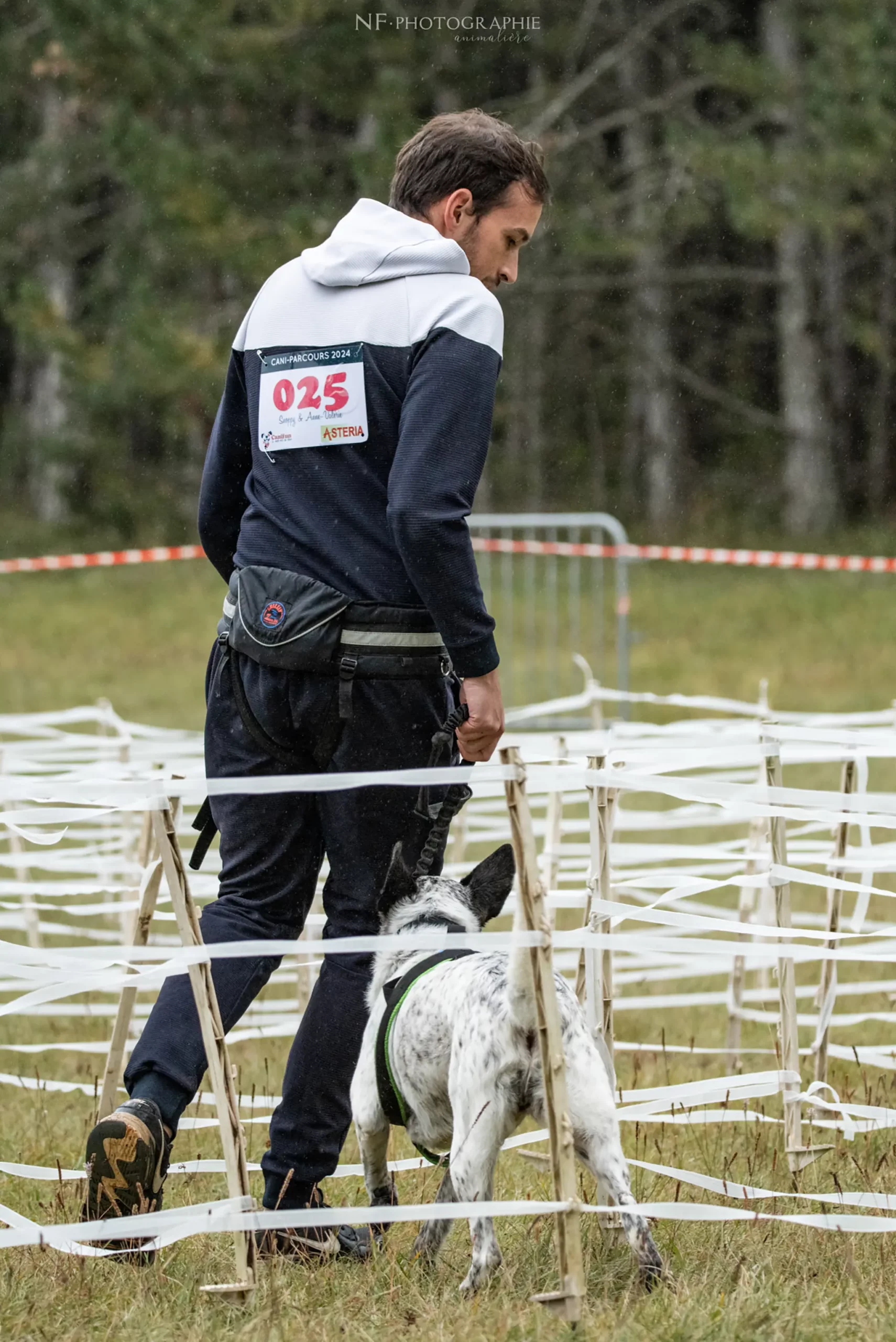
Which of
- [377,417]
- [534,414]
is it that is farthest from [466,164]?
[534,414]

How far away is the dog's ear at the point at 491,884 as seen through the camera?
345 cm

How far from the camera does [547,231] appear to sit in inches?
774

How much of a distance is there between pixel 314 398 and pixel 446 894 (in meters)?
0.98

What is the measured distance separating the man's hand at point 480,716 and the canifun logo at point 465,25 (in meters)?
15.5

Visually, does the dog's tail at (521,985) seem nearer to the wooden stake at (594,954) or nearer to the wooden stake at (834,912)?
the wooden stake at (594,954)

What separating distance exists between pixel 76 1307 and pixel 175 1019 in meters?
0.52

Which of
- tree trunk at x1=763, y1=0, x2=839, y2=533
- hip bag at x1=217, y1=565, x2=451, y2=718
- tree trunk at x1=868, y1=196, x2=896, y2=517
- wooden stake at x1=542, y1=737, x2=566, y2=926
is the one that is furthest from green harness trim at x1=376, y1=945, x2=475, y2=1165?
tree trunk at x1=868, y1=196, x2=896, y2=517

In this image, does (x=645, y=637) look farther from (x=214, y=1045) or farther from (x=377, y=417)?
(x=214, y=1045)

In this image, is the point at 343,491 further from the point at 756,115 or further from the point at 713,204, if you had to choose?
the point at 713,204

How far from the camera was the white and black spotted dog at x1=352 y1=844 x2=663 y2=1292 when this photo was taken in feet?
9.46

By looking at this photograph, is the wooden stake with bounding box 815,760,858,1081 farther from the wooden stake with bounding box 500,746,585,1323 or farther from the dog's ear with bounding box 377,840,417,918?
the wooden stake with bounding box 500,746,585,1323

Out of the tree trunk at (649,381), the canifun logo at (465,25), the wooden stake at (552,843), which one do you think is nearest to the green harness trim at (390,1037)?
the wooden stake at (552,843)

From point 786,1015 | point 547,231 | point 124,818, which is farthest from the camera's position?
point 547,231

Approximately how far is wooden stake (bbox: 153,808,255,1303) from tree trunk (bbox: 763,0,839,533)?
1890cm
